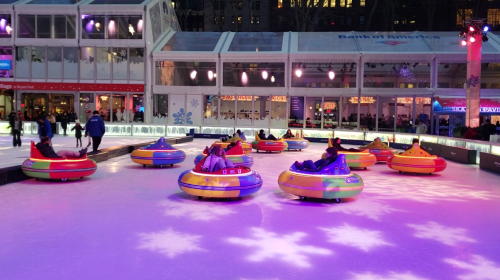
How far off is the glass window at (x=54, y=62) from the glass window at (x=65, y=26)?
100 cm

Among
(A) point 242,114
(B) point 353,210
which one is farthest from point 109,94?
(B) point 353,210

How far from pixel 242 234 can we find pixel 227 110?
85.2 feet

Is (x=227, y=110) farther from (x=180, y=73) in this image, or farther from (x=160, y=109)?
(x=160, y=109)

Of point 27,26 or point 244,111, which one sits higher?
point 27,26

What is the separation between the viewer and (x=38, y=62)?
31.8 m

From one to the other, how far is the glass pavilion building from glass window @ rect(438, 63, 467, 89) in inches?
52.1

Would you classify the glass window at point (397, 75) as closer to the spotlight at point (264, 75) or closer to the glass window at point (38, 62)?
the spotlight at point (264, 75)

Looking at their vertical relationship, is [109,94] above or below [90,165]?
above

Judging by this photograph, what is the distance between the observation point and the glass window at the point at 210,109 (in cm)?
3200

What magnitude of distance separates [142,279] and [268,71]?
90.7 ft

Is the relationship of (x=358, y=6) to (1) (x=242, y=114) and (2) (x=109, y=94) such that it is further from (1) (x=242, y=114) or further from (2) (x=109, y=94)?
(2) (x=109, y=94)

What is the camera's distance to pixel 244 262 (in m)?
5.12

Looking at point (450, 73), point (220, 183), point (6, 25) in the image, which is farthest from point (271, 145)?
point (6, 25)

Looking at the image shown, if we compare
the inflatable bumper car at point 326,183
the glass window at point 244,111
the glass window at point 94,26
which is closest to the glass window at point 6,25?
the glass window at point 94,26
